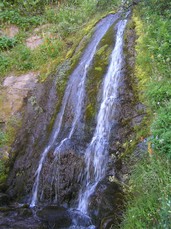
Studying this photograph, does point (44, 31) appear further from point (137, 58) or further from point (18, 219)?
point (18, 219)

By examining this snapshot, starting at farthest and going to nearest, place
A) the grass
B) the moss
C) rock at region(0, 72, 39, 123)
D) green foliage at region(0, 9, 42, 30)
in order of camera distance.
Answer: green foliage at region(0, 9, 42, 30) → the grass → rock at region(0, 72, 39, 123) → the moss

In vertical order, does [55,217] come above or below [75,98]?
below

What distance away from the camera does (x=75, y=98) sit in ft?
24.5

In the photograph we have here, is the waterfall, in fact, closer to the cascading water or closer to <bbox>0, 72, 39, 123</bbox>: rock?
the cascading water

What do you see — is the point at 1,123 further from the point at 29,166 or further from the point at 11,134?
the point at 29,166

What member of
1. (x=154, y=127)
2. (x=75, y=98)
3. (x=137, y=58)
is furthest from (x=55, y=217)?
(x=137, y=58)

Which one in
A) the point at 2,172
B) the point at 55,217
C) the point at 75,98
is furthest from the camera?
the point at 75,98

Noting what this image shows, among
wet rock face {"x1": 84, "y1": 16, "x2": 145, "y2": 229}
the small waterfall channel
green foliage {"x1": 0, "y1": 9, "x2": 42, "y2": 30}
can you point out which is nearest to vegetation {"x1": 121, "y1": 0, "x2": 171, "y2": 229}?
wet rock face {"x1": 84, "y1": 16, "x2": 145, "y2": 229}

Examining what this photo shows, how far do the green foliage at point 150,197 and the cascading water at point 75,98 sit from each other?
2552 mm

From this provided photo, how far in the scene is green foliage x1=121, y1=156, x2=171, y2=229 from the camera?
342 centimetres

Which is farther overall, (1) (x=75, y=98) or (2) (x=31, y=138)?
(2) (x=31, y=138)

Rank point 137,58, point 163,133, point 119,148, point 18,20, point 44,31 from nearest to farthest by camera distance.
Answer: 1. point 163,133
2. point 119,148
3. point 137,58
4. point 44,31
5. point 18,20

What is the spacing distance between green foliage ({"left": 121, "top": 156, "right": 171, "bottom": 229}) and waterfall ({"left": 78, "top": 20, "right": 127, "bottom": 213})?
1.20 meters

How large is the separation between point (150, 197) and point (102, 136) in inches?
94.0
